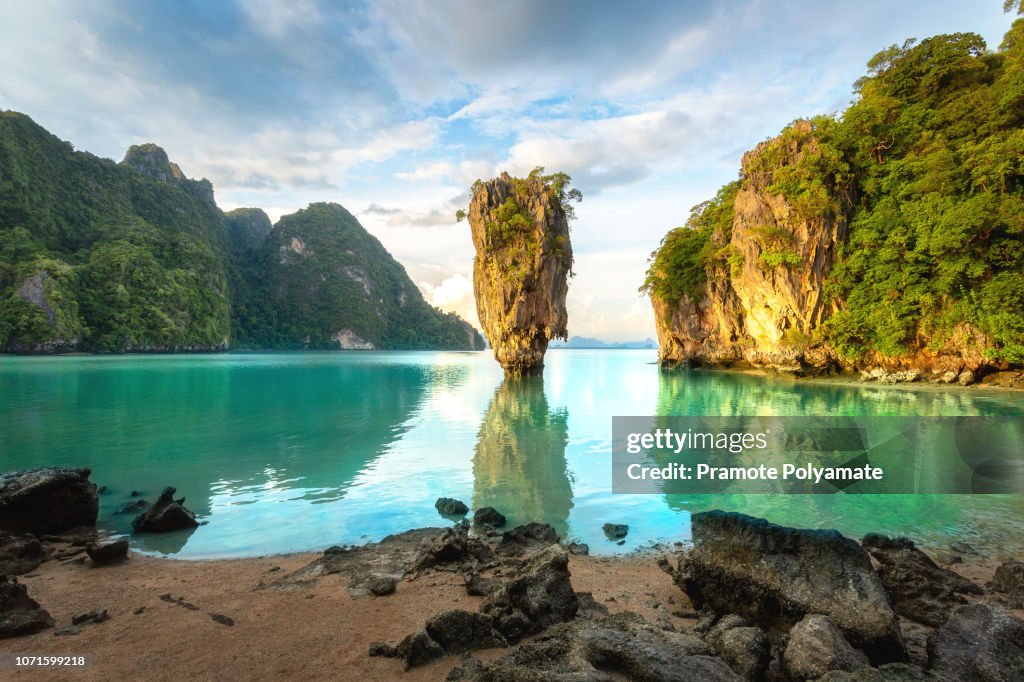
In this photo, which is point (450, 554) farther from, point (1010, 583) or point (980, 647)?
point (1010, 583)

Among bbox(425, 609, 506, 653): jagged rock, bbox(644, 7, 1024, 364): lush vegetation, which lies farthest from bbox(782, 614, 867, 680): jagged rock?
bbox(644, 7, 1024, 364): lush vegetation

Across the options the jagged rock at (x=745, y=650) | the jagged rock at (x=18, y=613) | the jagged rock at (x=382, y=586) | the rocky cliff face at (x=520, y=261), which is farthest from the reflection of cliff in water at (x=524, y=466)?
the rocky cliff face at (x=520, y=261)

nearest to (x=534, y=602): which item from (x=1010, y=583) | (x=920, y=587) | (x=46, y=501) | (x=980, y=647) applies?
(x=980, y=647)

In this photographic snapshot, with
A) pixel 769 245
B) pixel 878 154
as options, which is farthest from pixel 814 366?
pixel 878 154

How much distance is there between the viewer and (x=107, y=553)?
218 inches

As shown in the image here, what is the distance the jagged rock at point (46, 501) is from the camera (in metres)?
6.36

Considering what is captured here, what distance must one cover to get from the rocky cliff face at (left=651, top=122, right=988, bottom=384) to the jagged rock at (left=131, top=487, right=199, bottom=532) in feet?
96.1

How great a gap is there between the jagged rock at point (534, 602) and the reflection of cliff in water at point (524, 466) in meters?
3.05

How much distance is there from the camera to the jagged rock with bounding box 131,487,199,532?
22.4ft

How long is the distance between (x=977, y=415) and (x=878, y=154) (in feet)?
57.9

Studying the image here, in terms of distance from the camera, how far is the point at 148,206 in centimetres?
9331

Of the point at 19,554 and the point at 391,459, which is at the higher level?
the point at 19,554
